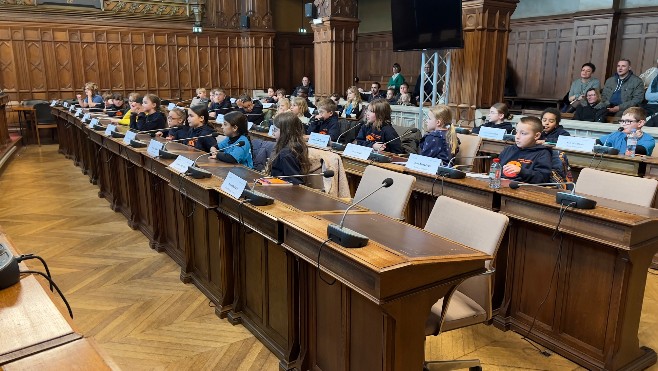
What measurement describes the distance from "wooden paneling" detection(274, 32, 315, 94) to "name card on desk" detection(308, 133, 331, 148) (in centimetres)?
988

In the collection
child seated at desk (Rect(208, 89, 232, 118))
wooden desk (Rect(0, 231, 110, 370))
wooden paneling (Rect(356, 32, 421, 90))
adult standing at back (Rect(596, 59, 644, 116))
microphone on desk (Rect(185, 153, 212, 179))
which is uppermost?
wooden paneling (Rect(356, 32, 421, 90))

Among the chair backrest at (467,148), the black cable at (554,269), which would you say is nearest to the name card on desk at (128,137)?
the chair backrest at (467,148)

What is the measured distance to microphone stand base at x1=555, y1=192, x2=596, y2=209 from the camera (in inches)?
97.0

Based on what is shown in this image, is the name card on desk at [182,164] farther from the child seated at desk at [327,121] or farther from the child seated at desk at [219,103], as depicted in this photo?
the child seated at desk at [219,103]

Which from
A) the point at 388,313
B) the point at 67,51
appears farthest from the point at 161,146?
the point at 67,51

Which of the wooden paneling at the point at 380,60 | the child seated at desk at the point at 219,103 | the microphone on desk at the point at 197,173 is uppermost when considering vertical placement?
the wooden paneling at the point at 380,60

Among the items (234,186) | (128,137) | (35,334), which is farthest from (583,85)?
(35,334)

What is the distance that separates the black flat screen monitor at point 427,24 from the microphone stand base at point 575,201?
4549mm

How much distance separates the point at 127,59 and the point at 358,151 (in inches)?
387

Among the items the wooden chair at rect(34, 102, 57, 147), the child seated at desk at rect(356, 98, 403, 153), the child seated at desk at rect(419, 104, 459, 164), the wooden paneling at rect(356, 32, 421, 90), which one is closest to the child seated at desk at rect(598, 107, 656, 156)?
the child seated at desk at rect(419, 104, 459, 164)

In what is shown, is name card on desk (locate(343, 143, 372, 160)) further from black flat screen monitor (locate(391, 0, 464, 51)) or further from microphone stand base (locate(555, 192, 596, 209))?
black flat screen monitor (locate(391, 0, 464, 51))

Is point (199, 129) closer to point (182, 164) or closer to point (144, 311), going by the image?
point (182, 164)

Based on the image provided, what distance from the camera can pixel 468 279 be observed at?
2.31m

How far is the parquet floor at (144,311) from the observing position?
8.86 feet
